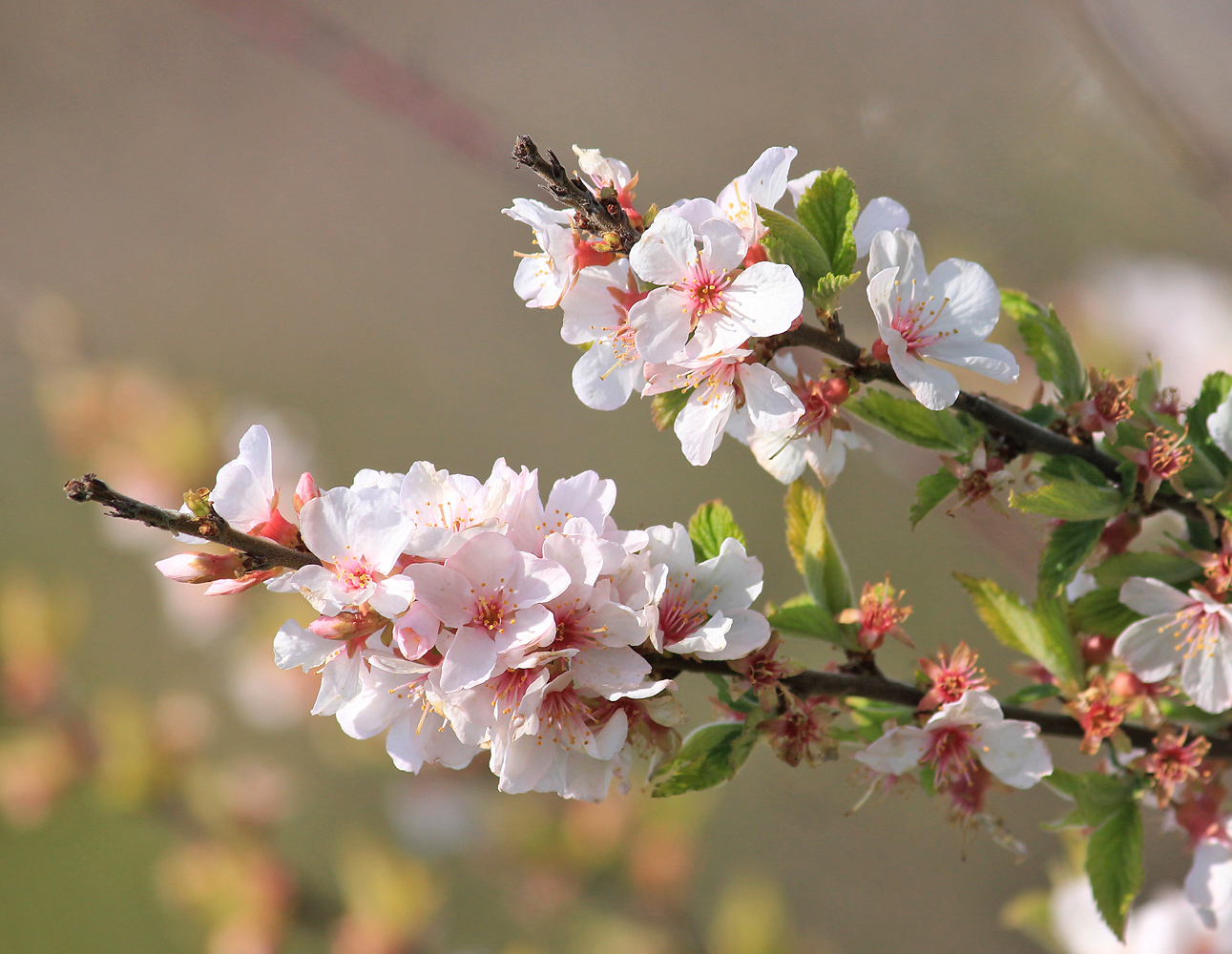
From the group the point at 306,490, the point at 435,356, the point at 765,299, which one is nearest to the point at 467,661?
the point at 306,490

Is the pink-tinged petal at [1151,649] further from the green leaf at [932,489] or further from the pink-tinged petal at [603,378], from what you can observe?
the pink-tinged petal at [603,378]

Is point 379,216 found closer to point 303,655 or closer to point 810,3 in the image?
point 810,3

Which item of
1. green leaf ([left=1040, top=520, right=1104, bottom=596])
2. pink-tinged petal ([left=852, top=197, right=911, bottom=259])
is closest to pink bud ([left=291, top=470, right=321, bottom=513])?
pink-tinged petal ([left=852, top=197, right=911, bottom=259])

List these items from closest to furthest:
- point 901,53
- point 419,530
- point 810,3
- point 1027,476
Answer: point 419,530 < point 1027,476 < point 901,53 < point 810,3

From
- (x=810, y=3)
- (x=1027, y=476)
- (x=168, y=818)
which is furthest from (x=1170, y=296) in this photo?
(x=810, y=3)

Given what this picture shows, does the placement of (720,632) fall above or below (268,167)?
above

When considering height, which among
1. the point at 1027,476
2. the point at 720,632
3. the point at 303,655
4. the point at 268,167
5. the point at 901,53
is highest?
the point at 901,53

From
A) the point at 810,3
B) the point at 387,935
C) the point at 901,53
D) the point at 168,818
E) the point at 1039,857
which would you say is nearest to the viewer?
the point at 387,935

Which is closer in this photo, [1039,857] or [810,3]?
[1039,857]
